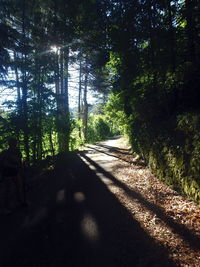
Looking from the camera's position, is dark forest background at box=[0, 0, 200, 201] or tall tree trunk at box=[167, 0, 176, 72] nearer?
dark forest background at box=[0, 0, 200, 201]

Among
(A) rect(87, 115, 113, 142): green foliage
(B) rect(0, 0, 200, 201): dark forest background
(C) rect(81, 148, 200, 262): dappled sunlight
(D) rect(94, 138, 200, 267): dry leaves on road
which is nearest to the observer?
(D) rect(94, 138, 200, 267): dry leaves on road

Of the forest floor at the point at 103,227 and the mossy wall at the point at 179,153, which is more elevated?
the mossy wall at the point at 179,153

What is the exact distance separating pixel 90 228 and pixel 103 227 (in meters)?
0.31

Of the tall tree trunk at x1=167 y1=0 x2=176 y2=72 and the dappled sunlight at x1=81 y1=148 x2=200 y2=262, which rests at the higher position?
the tall tree trunk at x1=167 y1=0 x2=176 y2=72

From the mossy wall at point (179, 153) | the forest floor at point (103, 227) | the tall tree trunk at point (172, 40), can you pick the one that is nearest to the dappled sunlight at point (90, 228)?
the forest floor at point (103, 227)

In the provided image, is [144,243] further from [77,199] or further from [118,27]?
[118,27]

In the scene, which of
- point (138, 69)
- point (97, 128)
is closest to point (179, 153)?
point (138, 69)

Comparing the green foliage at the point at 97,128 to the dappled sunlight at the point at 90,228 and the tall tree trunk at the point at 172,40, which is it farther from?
the dappled sunlight at the point at 90,228

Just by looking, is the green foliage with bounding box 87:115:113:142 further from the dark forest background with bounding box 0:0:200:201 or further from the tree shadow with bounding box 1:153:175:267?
the tree shadow with bounding box 1:153:175:267

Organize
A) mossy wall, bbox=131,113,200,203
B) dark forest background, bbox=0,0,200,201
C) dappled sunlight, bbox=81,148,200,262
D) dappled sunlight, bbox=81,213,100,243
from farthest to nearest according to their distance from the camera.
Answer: dark forest background, bbox=0,0,200,201, mossy wall, bbox=131,113,200,203, dappled sunlight, bbox=81,213,100,243, dappled sunlight, bbox=81,148,200,262

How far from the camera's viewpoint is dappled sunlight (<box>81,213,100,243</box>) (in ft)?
14.7

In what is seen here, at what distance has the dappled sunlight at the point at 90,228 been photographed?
448 cm

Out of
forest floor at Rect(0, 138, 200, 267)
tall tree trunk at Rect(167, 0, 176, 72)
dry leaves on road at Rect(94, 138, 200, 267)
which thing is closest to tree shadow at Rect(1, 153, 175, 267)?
forest floor at Rect(0, 138, 200, 267)

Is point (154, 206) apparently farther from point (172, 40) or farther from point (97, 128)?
point (97, 128)
